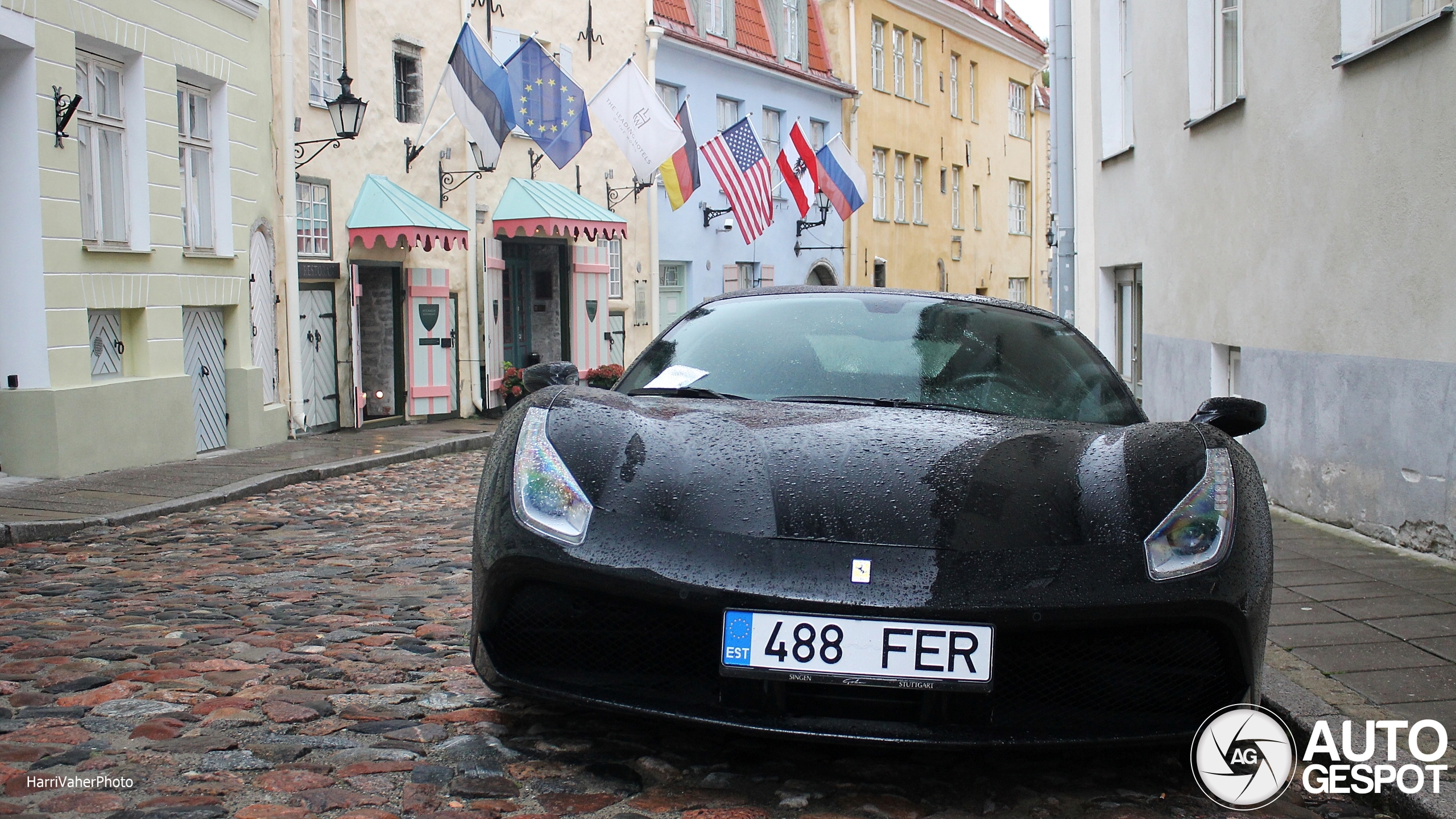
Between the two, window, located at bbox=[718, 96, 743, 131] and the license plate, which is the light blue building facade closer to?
window, located at bbox=[718, 96, 743, 131]

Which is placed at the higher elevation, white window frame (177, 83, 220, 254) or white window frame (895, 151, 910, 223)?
white window frame (895, 151, 910, 223)

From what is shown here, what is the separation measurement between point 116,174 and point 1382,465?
1059cm

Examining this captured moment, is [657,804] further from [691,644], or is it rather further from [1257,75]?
[1257,75]

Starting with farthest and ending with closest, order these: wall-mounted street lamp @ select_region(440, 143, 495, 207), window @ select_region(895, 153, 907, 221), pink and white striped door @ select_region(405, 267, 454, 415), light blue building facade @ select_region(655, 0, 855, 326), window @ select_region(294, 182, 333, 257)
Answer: window @ select_region(895, 153, 907, 221) < light blue building facade @ select_region(655, 0, 855, 326) < wall-mounted street lamp @ select_region(440, 143, 495, 207) < pink and white striped door @ select_region(405, 267, 454, 415) < window @ select_region(294, 182, 333, 257)

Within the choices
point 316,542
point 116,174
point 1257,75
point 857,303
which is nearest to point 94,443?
point 116,174

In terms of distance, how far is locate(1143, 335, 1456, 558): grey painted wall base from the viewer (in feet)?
22.3

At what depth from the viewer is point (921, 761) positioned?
350cm

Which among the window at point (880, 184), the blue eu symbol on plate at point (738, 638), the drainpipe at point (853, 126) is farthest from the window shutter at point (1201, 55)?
the window at point (880, 184)

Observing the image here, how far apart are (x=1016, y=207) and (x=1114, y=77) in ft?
106

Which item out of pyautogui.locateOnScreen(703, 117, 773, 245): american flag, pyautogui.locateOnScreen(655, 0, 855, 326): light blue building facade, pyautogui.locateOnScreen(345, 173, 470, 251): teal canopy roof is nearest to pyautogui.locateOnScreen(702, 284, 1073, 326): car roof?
pyautogui.locateOnScreen(345, 173, 470, 251): teal canopy roof

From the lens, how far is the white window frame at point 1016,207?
44.8m

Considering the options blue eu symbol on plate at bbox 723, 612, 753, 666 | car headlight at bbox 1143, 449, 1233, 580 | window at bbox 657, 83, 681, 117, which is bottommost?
blue eu symbol on plate at bbox 723, 612, 753, 666

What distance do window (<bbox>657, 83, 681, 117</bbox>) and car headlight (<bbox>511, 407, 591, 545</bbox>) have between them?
2375 centimetres

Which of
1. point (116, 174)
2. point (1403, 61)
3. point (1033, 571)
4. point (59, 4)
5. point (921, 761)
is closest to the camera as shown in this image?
point (1033, 571)
